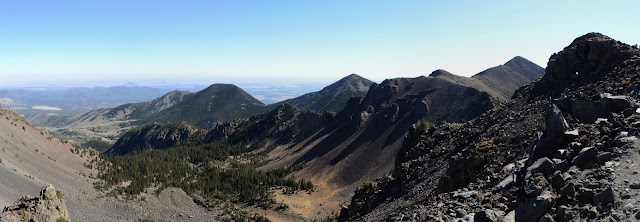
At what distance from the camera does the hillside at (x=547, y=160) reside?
984cm

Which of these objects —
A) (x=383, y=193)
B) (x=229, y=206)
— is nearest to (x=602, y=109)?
(x=383, y=193)

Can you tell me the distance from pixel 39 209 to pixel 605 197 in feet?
127

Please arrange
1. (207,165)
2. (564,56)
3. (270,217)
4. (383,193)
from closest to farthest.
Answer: (383,193), (564,56), (270,217), (207,165)

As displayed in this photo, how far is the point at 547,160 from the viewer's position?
11.9 m

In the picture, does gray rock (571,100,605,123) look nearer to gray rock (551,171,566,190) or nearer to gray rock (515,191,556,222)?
gray rock (551,171,566,190)

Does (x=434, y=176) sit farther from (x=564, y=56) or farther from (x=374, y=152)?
(x=374, y=152)

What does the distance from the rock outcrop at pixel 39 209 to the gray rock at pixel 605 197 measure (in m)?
36.0

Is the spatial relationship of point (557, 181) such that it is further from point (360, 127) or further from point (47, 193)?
point (360, 127)

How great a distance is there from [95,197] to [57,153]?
93.3ft

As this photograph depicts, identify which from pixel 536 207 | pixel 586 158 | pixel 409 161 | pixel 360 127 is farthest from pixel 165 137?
pixel 586 158

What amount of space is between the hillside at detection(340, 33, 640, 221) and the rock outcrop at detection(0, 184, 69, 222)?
29355 mm

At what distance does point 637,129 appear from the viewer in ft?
40.0

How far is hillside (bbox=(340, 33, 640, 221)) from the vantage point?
984 centimetres

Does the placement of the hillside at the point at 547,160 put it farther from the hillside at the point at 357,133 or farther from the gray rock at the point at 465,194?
the hillside at the point at 357,133
